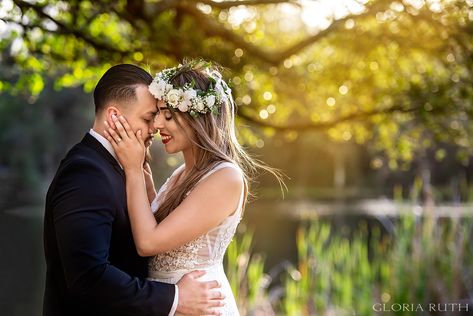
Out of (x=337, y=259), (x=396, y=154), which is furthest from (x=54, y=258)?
(x=396, y=154)

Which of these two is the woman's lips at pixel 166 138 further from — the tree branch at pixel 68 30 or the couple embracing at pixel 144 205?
the tree branch at pixel 68 30

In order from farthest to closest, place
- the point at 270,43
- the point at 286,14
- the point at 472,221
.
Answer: the point at 286,14
the point at 270,43
the point at 472,221

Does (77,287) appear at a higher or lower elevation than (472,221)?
higher

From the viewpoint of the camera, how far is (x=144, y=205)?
275 cm

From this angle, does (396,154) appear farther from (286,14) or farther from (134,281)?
(134,281)

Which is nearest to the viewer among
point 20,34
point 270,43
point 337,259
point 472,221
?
point 20,34

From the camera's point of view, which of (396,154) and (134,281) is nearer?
(134,281)

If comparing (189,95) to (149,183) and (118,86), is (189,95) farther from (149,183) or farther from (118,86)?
(149,183)

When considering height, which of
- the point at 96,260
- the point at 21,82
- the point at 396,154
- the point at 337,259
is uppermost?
the point at 21,82

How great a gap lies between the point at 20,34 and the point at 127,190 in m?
2.70

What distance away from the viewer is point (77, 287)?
250 cm

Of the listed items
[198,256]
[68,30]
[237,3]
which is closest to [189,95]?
[198,256]

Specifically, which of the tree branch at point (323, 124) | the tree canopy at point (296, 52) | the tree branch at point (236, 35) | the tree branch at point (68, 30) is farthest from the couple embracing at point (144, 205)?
the tree branch at point (323, 124)

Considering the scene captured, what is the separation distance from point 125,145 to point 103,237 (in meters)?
0.40
